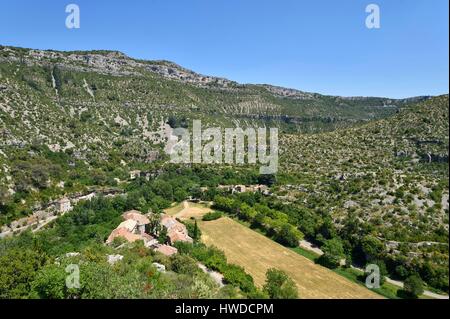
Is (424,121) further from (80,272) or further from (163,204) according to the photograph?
(80,272)

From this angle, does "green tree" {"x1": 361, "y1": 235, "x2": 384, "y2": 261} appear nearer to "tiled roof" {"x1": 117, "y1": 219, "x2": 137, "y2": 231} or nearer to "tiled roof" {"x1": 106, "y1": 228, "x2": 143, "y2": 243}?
"tiled roof" {"x1": 106, "y1": 228, "x2": 143, "y2": 243}

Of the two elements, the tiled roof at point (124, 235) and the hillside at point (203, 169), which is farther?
the tiled roof at point (124, 235)

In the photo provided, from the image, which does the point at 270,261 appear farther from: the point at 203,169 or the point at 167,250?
the point at 203,169

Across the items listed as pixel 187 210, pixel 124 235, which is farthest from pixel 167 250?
pixel 187 210

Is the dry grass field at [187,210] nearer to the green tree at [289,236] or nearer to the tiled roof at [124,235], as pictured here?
the tiled roof at [124,235]

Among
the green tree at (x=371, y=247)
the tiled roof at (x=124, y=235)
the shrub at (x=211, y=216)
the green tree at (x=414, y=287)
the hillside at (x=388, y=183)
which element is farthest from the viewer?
the shrub at (x=211, y=216)

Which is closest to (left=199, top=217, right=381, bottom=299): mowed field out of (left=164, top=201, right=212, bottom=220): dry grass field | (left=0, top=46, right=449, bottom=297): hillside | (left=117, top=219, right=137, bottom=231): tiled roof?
(left=0, top=46, right=449, bottom=297): hillside

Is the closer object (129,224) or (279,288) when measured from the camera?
(279,288)

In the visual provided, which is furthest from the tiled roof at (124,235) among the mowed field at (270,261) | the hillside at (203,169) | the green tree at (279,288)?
the green tree at (279,288)
